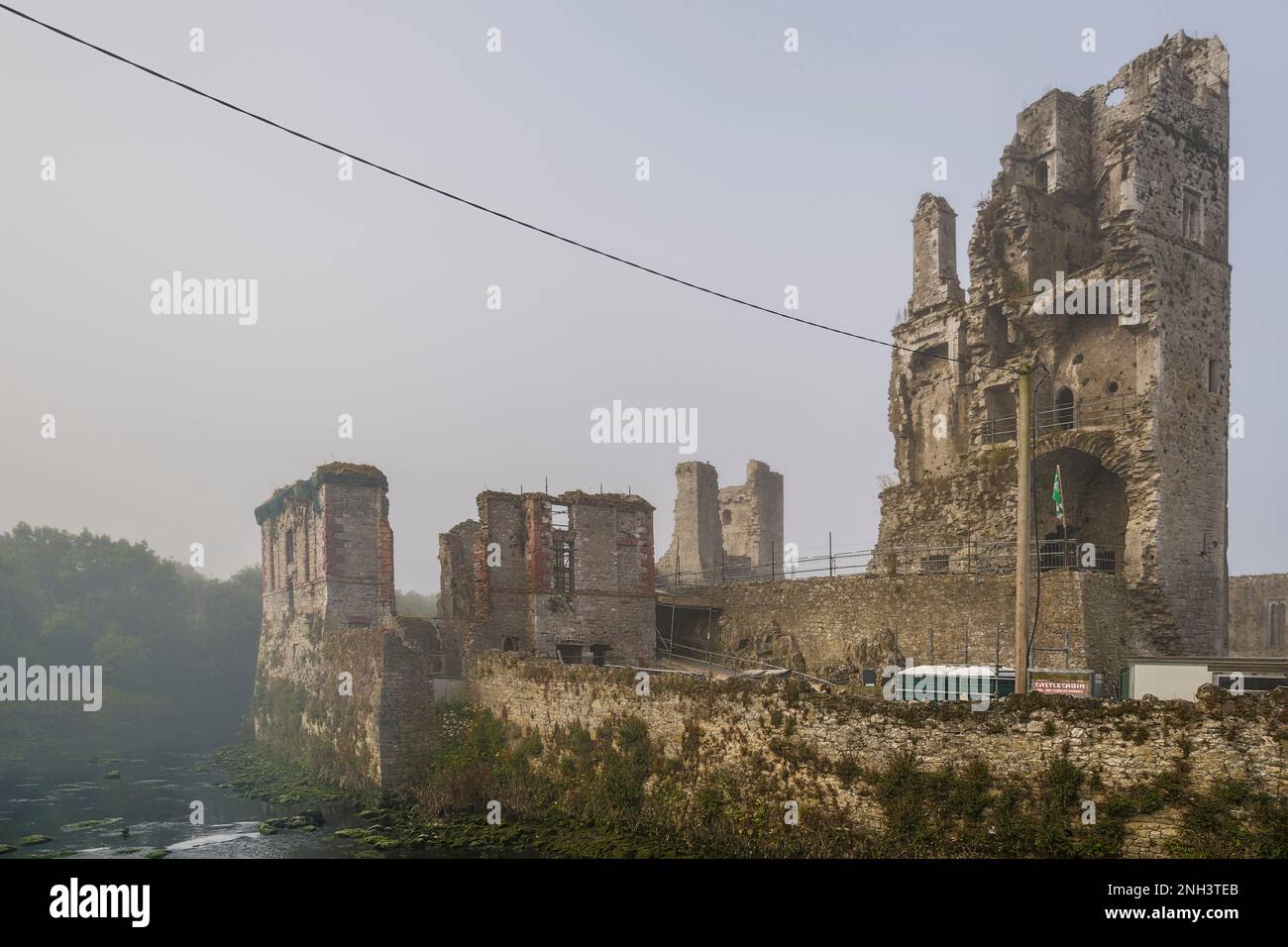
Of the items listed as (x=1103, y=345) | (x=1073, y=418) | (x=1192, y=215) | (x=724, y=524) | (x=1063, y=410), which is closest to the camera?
(x=1103, y=345)

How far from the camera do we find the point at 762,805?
18641 millimetres

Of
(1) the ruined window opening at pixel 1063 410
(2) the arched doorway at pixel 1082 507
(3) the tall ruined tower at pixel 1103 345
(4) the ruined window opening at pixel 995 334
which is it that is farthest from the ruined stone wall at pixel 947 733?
(4) the ruined window opening at pixel 995 334

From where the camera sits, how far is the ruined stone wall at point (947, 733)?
44.7ft

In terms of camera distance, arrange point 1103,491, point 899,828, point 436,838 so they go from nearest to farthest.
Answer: point 899,828 → point 436,838 → point 1103,491

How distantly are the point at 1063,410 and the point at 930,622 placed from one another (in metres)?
9.41

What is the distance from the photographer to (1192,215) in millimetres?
30828

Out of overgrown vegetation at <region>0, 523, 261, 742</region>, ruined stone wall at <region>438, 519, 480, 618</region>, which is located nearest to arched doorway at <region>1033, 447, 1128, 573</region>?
ruined stone wall at <region>438, 519, 480, 618</region>

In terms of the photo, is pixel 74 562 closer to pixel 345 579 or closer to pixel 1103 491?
pixel 345 579

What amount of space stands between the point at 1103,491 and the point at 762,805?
18.3 metres

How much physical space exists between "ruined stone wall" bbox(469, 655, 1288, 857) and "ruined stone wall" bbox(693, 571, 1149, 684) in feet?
23.6

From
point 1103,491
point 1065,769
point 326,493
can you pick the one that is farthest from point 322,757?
point 1103,491
